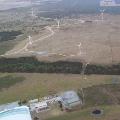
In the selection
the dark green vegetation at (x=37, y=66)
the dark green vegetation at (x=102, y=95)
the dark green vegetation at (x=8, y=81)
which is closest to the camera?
the dark green vegetation at (x=102, y=95)

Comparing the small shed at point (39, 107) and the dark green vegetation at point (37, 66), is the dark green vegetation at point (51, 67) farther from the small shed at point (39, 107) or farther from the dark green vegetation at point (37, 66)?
the small shed at point (39, 107)

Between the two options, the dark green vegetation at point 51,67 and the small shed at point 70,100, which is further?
the dark green vegetation at point 51,67

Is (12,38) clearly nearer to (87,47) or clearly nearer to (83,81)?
(87,47)

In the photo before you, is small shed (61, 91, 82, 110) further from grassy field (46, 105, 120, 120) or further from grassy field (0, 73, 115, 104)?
grassy field (0, 73, 115, 104)

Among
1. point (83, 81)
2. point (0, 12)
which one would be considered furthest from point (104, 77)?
point (0, 12)

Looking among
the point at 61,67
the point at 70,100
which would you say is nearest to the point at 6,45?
the point at 61,67

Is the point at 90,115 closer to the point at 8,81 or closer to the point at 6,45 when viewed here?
the point at 8,81

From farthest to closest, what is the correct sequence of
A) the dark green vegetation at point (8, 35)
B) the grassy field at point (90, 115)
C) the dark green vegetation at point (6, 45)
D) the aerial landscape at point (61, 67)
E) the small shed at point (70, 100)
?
1. the dark green vegetation at point (8, 35)
2. the dark green vegetation at point (6, 45)
3. the small shed at point (70, 100)
4. the aerial landscape at point (61, 67)
5. the grassy field at point (90, 115)

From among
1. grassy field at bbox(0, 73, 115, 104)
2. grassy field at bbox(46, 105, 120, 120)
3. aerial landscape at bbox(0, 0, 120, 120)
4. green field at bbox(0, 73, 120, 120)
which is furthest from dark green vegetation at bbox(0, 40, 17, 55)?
grassy field at bbox(46, 105, 120, 120)

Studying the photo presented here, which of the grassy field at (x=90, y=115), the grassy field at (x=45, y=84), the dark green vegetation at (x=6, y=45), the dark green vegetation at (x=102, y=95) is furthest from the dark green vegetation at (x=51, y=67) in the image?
the grassy field at (x=90, y=115)
